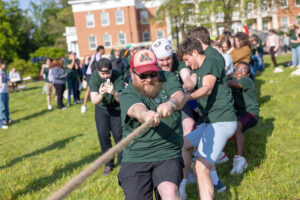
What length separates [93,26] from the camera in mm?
47500

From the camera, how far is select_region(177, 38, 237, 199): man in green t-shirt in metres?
3.70

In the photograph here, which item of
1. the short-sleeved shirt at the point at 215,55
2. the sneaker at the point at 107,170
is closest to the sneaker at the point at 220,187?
the short-sleeved shirt at the point at 215,55

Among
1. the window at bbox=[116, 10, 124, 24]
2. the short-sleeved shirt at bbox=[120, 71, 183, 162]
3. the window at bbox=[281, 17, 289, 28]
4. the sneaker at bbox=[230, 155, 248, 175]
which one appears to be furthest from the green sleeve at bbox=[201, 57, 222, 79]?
the window at bbox=[281, 17, 289, 28]

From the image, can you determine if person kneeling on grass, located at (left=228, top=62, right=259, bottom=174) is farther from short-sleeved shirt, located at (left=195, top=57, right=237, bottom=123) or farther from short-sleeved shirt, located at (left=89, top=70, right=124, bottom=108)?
short-sleeved shirt, located at (left=89, top=70, right=124, bottom=108)

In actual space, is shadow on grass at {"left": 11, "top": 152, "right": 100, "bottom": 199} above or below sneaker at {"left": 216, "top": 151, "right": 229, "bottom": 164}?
below

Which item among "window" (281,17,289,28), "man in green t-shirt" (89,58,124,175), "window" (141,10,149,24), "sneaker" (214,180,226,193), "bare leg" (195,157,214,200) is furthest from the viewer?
"window" (141,10,149,24)

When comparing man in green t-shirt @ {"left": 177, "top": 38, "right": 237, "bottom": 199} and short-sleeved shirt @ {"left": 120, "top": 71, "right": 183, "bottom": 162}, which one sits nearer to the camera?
short-sleeved shirt @ {"left": 120, "top": 71, "right": 183, "bottom": 162}

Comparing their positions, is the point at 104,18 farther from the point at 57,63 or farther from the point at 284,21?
the point at 57,63

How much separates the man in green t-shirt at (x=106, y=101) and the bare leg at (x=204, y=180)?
5.72 ft

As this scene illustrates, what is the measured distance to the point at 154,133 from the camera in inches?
118

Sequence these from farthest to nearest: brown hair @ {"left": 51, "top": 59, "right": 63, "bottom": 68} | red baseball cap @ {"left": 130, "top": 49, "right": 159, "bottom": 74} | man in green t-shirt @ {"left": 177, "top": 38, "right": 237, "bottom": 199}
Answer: brown hair @ {"left": 51, "top": 59, "right": 63, "bottom": 68}, man in green t-shirt @ {"left": 177, "top": 38, "right": 237, "bottom": 199}, red baseball cap @ {"left": 130, "top": 49, "right": 159, "bottom": 74}

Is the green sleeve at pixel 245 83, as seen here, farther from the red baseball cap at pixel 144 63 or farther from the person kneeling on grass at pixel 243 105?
the red baseball cap at pixel 144 63

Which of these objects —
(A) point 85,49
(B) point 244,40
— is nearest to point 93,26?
(A) point 85,49

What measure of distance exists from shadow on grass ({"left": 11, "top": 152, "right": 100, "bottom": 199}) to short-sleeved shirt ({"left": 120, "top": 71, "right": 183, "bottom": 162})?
9.41 ft
